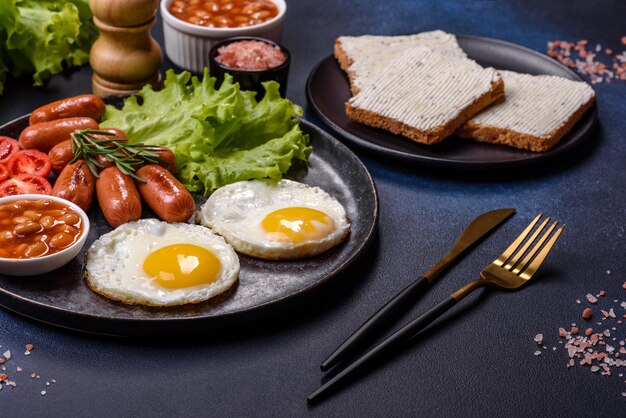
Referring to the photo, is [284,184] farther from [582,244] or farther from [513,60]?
[513,60]

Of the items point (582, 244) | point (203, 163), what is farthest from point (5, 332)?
point (582, 244)

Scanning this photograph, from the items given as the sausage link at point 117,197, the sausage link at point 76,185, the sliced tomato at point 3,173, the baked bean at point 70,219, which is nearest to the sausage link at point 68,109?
the sliced tomato at point 3,173

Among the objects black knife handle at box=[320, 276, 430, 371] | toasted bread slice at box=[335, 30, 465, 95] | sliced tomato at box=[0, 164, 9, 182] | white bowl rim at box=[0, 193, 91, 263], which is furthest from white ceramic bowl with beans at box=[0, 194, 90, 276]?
toasted bread slice at box=[335, 30, 465, 95]

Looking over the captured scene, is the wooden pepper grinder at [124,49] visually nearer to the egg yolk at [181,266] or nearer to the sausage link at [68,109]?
the sausage link at [68,109]

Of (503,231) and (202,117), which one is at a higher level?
(202,117)

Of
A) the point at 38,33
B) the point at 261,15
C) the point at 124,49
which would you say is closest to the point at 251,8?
the point at 261,15
